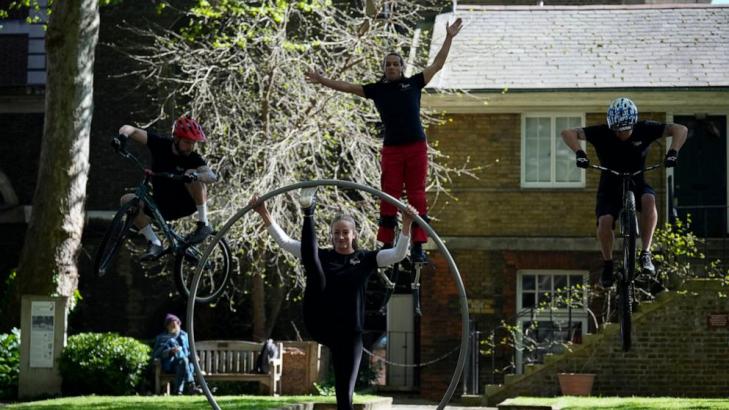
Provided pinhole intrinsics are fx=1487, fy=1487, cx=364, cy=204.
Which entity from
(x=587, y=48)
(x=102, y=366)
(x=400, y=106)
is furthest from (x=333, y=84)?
(x=587, y=48)

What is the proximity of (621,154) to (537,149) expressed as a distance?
1389 centimetres

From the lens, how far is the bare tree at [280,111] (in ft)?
80.9

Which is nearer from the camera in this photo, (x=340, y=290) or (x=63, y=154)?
(x=340, y=290)

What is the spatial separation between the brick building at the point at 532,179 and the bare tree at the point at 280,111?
1.80 m

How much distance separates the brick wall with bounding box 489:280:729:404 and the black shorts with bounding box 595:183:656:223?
413 inches

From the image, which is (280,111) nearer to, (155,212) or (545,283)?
(545,283)

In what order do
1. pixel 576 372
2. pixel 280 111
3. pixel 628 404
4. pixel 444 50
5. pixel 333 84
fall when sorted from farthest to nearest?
pixel 280 111 → pixel 576 372 → pixel 628 404 → pixel 333 84 → pixel 444 50

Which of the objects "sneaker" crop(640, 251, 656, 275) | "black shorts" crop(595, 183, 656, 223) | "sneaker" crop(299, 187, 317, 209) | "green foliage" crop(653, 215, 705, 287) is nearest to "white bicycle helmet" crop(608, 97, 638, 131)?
"black shorts" crop(595, 183, 656, 223)

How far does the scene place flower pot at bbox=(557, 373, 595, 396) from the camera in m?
24.5

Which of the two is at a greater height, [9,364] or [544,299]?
[544,299]

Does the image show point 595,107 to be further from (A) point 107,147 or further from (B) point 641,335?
(A) point 107,147

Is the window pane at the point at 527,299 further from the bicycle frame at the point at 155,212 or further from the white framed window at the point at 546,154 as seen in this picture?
the bicycle frame at the point at 155,212

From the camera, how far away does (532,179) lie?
2830cm

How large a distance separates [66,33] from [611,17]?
508 inches
